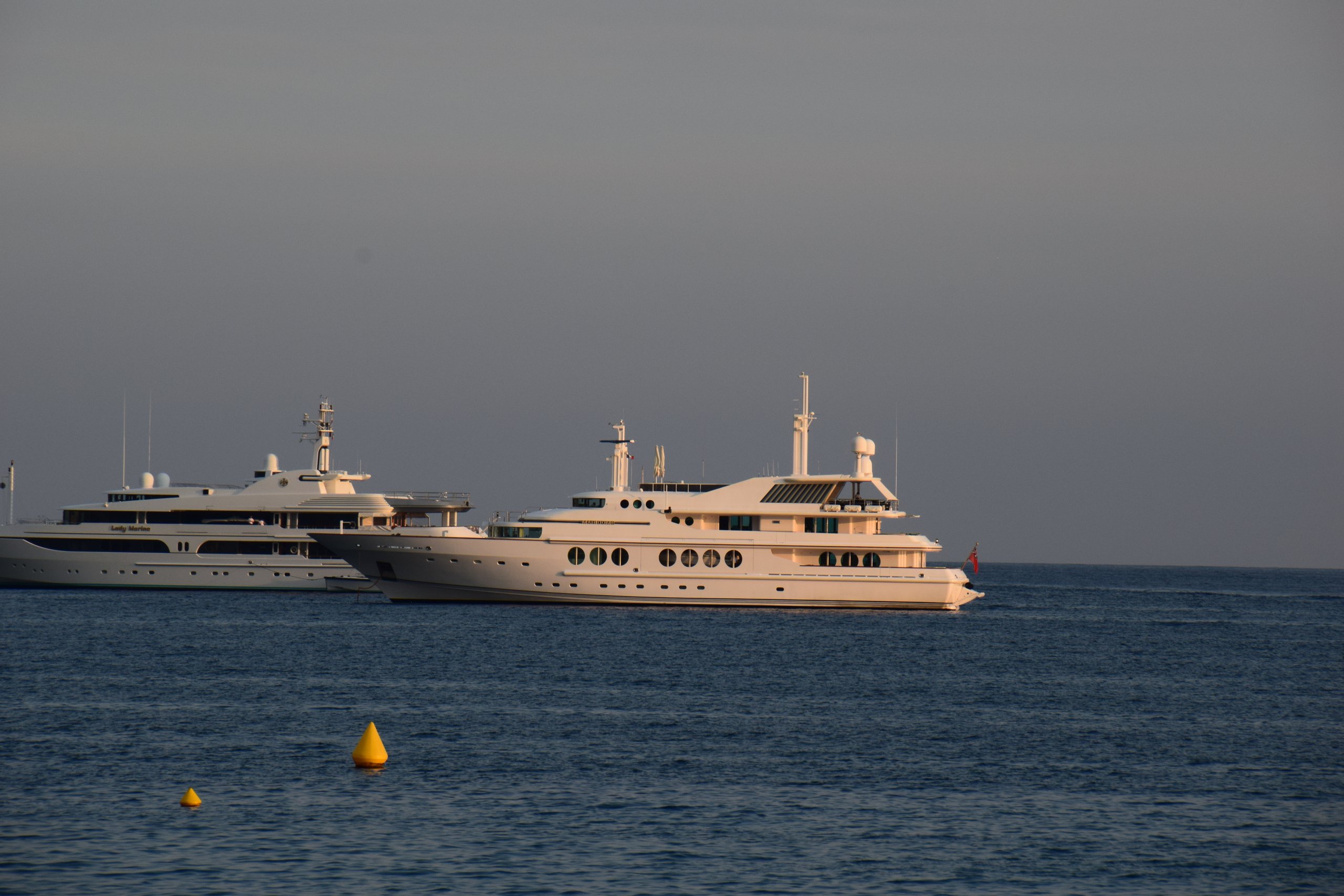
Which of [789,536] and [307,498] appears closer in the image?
[789,536]

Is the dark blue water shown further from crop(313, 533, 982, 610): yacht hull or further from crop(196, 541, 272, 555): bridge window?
crop(196, 541, 272, 555): bridge window

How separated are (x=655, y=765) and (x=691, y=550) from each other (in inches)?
1298

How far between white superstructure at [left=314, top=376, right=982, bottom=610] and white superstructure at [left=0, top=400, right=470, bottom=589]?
10626 mm

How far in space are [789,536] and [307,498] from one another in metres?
24.6

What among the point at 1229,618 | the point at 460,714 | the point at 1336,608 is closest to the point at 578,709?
the point at 460,714

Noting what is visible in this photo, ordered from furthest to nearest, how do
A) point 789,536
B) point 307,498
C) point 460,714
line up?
point 307,498, point 789,536, point 460,714

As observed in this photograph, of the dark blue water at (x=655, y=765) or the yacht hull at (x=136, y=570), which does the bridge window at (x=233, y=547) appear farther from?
the dark blue water at (x=655, y=765)

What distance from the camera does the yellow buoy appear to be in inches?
993

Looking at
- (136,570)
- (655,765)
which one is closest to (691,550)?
(136,570)

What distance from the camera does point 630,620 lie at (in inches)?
2122

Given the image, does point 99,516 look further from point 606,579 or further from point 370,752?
point 370,752

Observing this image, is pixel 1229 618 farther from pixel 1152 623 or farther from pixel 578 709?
pixel 578 709

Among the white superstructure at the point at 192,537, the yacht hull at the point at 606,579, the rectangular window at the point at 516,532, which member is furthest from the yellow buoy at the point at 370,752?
the white superstructure at the point at 192,537

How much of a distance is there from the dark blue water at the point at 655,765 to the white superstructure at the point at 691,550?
858 centimetres
